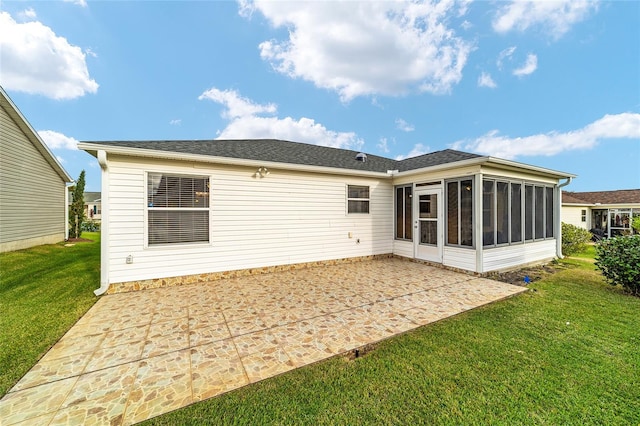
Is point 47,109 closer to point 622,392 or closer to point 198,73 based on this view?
point 198,73

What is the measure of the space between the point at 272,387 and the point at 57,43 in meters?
14.4

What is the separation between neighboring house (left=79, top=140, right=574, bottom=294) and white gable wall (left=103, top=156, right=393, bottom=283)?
25mm

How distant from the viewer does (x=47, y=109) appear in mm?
14633

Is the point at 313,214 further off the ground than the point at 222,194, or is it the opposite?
the point at 222,194

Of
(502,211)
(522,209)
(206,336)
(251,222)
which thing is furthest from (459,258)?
(206,336)

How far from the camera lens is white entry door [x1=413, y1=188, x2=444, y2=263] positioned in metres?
6.97

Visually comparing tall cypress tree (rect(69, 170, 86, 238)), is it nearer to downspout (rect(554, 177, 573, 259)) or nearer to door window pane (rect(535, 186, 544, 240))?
door window pane (rect(535, 186, 544, 240))

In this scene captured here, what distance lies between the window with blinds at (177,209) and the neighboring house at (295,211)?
0.02 metres

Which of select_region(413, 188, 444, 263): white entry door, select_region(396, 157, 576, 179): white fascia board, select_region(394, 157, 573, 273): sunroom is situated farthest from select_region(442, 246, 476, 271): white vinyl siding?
select_region(396, 157, 576, 179): white fascia board

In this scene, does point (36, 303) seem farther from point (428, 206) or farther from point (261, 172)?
point (428, 206)

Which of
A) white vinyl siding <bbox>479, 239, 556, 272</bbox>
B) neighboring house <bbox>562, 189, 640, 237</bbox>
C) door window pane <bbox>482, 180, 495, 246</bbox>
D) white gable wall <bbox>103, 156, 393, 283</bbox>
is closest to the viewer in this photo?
white gable wall <bbox>103, 156, 393, 283</bbox>

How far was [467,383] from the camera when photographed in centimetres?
231

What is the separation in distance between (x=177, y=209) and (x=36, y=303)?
2.78 m

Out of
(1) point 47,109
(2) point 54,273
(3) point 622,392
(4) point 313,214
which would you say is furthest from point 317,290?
(1) point 47,109
